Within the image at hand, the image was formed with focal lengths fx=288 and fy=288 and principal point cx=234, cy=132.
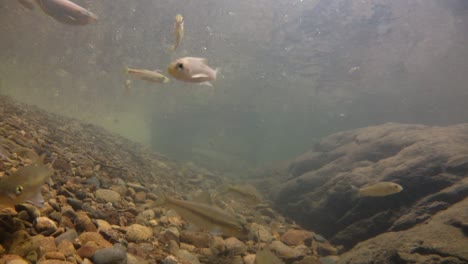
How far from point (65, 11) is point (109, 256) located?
12.2ft

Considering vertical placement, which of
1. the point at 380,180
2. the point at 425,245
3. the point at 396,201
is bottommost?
the point at 425,245

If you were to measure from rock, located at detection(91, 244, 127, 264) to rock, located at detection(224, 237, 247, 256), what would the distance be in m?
1.95

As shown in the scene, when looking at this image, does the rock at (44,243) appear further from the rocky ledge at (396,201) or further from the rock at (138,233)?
the rocky ledge at (396,201)

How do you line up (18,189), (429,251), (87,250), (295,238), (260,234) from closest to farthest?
1. (18,189)
2. (87,250)
3. (429,251)
4. (260,234)
5. (295,238)

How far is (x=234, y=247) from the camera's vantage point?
4508 mm

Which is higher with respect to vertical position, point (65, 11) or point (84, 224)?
point (65, 11)

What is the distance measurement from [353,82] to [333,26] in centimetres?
1402

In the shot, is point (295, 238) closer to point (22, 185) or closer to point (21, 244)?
point (21, 244)

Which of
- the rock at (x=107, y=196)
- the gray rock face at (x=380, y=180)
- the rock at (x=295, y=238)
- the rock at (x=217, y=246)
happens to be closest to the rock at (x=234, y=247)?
the rock at (x=217, y=246)

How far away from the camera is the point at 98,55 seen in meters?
27.5

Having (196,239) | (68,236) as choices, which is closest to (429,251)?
(196,239)

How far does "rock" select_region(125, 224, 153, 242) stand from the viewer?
3.63 meters

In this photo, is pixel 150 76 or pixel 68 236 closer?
pixel 68 236

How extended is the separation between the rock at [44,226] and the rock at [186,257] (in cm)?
148
